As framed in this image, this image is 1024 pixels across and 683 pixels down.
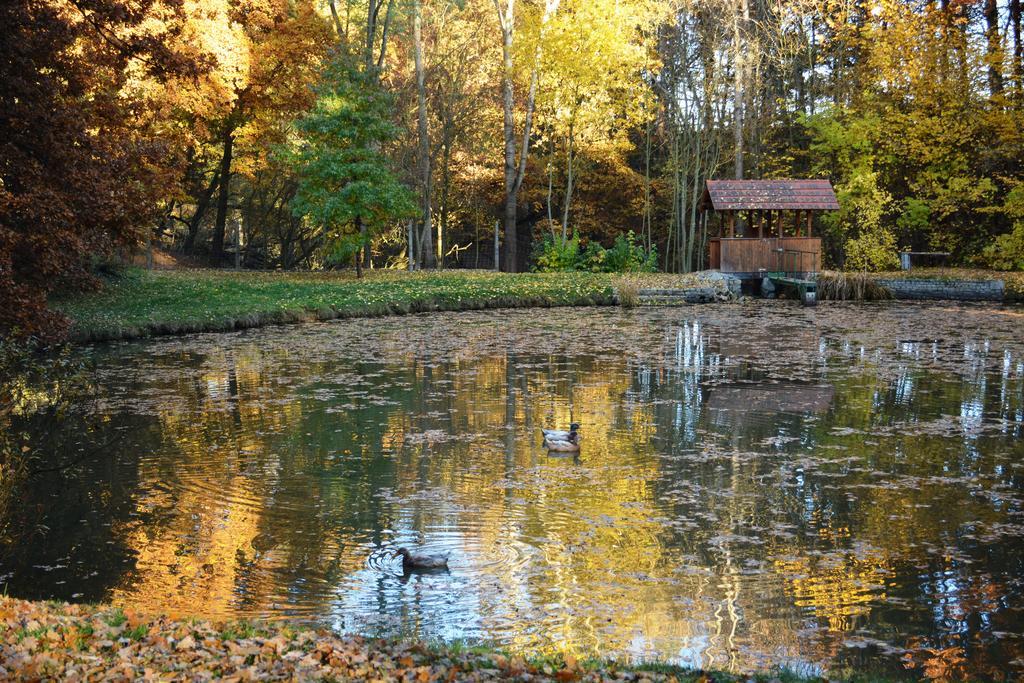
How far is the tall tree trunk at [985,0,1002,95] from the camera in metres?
34.5

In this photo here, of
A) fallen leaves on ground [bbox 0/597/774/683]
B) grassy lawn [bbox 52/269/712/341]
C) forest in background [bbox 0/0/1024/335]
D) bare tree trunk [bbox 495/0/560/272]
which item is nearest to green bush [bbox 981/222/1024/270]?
forest in background [bbox 0/0/1024/335]

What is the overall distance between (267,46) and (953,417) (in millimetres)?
27074

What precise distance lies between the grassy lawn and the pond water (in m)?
4.86

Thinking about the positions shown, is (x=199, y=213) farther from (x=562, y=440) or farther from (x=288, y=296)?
(x=562, y=440)

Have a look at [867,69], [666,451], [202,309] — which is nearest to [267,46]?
[202,309]

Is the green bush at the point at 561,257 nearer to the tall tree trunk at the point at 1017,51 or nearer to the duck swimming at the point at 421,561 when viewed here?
the tall tree trunk at the point at 1017,51

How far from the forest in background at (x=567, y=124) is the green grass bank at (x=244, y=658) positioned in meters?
15.0

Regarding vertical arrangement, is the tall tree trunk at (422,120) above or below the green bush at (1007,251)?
above

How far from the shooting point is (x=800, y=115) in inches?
1512

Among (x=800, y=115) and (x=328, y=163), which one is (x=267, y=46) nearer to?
(x=328, y=163)

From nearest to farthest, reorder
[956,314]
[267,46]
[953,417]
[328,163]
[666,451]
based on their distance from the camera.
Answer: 1. [666,451]
2. [953,417]
3. [956,314]
4. [328,163]
5. [267,46]

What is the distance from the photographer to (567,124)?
3794cm

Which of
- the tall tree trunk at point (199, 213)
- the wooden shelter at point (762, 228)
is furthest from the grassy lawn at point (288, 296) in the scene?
the tall tree trunk at point (199, 213)

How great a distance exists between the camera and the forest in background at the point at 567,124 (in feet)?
101
